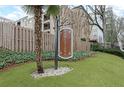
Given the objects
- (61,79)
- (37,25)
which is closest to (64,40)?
(37,25)

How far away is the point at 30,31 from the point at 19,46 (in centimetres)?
198

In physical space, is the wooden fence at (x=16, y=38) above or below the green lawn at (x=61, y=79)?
above

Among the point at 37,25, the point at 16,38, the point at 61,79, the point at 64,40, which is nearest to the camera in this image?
the point at 61,79

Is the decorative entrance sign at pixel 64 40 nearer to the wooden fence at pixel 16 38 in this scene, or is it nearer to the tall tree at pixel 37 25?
the tall tree at pixel 37 25

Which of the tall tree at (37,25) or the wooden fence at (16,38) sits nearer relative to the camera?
the tall tree at (37,25)

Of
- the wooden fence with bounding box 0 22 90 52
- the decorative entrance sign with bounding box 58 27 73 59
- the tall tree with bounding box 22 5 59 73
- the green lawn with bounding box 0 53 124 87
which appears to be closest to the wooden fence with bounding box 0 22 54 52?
the wooden fence with bounding box 0 22 90 52

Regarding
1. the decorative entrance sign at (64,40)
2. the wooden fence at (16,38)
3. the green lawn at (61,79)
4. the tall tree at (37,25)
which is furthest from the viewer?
the wooden fence at (16,38)

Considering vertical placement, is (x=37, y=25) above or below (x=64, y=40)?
above

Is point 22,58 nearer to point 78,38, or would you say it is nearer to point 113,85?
point 113,85

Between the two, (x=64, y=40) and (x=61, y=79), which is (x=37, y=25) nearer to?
(x=64, y=40)

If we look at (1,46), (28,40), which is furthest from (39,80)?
(28,40)

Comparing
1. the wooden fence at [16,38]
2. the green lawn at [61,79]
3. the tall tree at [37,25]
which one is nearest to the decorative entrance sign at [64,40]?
the green lawn at [61,79]

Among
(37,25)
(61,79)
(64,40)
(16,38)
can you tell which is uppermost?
(37,25)
